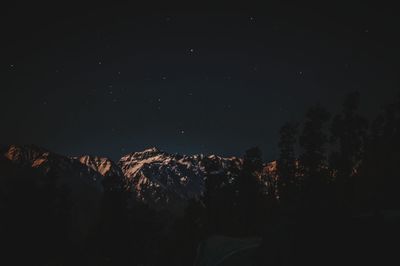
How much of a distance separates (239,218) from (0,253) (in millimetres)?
33136

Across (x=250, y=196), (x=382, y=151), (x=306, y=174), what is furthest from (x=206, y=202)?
(x=382, y=151)

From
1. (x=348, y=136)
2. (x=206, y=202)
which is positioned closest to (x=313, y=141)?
(x=348, y=136)

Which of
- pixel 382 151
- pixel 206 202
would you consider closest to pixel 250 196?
pixel 206 202

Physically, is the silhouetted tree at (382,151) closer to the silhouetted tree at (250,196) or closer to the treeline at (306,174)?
the treeline at (306,174)

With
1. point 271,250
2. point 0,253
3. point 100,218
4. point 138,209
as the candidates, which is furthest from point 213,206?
point 271,250

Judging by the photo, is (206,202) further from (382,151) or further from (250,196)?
(382,151)

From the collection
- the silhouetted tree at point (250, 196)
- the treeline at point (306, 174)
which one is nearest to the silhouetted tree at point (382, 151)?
the treeline at point (306, 174)

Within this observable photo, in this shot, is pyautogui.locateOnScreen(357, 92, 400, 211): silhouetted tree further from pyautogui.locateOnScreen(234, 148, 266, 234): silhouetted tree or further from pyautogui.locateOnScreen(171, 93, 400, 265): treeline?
pyautogui.locateOnScreen(234, 148, 266, 234): silhouetted tree

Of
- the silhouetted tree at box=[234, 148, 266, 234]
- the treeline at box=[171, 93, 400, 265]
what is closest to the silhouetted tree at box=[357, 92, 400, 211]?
the treeline at box=[171, 93, 400, 265]

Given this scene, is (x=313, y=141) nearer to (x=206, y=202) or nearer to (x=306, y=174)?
(x=306, y=174)

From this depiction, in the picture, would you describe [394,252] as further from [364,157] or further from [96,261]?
[364,157]

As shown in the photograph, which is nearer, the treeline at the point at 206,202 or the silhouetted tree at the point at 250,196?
the treeline at the point at 206,202

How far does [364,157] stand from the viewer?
5616 centimetres

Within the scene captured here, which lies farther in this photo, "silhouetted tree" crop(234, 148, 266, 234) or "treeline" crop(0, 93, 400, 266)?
"silhouetted tree" crop(234, 148, 266, 234)
